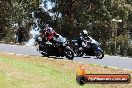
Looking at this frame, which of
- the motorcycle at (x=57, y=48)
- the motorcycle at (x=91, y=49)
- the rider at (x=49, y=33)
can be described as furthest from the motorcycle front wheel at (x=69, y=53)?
the motorcycle at (x=91, y=49)

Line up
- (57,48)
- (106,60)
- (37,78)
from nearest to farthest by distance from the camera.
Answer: (37,78)
(57,48)
(106,60)

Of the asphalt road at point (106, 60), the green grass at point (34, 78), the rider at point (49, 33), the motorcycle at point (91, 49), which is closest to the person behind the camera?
the green grass at point (34, 78)

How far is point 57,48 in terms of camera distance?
20.5 metres

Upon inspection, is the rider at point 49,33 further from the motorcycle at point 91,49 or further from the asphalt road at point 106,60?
the motorcycle at point 91,49

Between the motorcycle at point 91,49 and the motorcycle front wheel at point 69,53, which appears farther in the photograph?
the motorcycle at point 91,49

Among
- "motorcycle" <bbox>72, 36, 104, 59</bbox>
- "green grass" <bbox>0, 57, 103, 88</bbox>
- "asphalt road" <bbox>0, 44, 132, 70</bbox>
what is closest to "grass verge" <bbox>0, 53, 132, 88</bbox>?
"green grass" <bbox>0, 57, 103, 88</bbox>

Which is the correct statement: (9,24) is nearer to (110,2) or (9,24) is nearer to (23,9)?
(23,9)

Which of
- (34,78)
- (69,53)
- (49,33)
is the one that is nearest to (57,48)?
(69,53)

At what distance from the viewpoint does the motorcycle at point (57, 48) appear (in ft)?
66.4

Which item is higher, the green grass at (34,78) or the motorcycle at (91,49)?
the green grass at (34,78)

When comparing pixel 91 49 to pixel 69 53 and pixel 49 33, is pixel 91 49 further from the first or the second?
pixel 49 33

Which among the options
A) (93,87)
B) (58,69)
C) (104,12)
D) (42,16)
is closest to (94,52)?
(58,69)

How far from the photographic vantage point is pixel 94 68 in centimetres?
1608

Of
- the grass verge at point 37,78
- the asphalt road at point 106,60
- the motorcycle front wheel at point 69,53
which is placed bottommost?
the asphalt road at point 106,60
